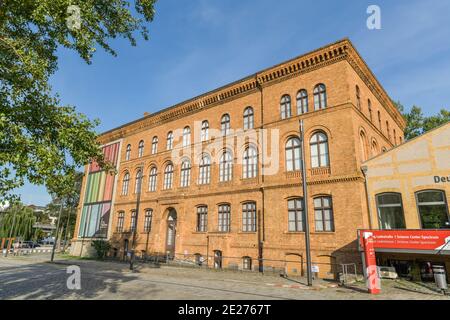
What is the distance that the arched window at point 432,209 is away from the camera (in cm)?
1367

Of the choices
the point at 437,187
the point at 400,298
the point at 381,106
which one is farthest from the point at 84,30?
the point at 381,106

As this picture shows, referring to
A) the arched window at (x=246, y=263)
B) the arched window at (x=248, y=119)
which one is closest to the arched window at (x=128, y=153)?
the arched window at (x=248, y=119)

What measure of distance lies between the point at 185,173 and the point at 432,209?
56.9 ft

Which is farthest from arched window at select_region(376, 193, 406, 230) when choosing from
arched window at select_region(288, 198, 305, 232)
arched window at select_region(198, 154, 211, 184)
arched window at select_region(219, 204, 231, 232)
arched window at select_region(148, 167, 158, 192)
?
arched window at select_region(148, 167, 158, 192)

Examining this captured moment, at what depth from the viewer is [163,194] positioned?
2541cm

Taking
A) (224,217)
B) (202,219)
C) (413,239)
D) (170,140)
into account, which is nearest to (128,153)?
(170,140)

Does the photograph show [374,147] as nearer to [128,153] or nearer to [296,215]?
[296,215]

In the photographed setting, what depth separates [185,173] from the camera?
24.4m

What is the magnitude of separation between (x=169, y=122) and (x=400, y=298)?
22465mm

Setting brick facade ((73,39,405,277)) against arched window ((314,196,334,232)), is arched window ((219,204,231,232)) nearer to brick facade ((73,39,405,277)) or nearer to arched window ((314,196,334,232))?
brick facade ((73,39,405,277))

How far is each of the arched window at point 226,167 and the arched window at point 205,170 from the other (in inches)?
49.7
